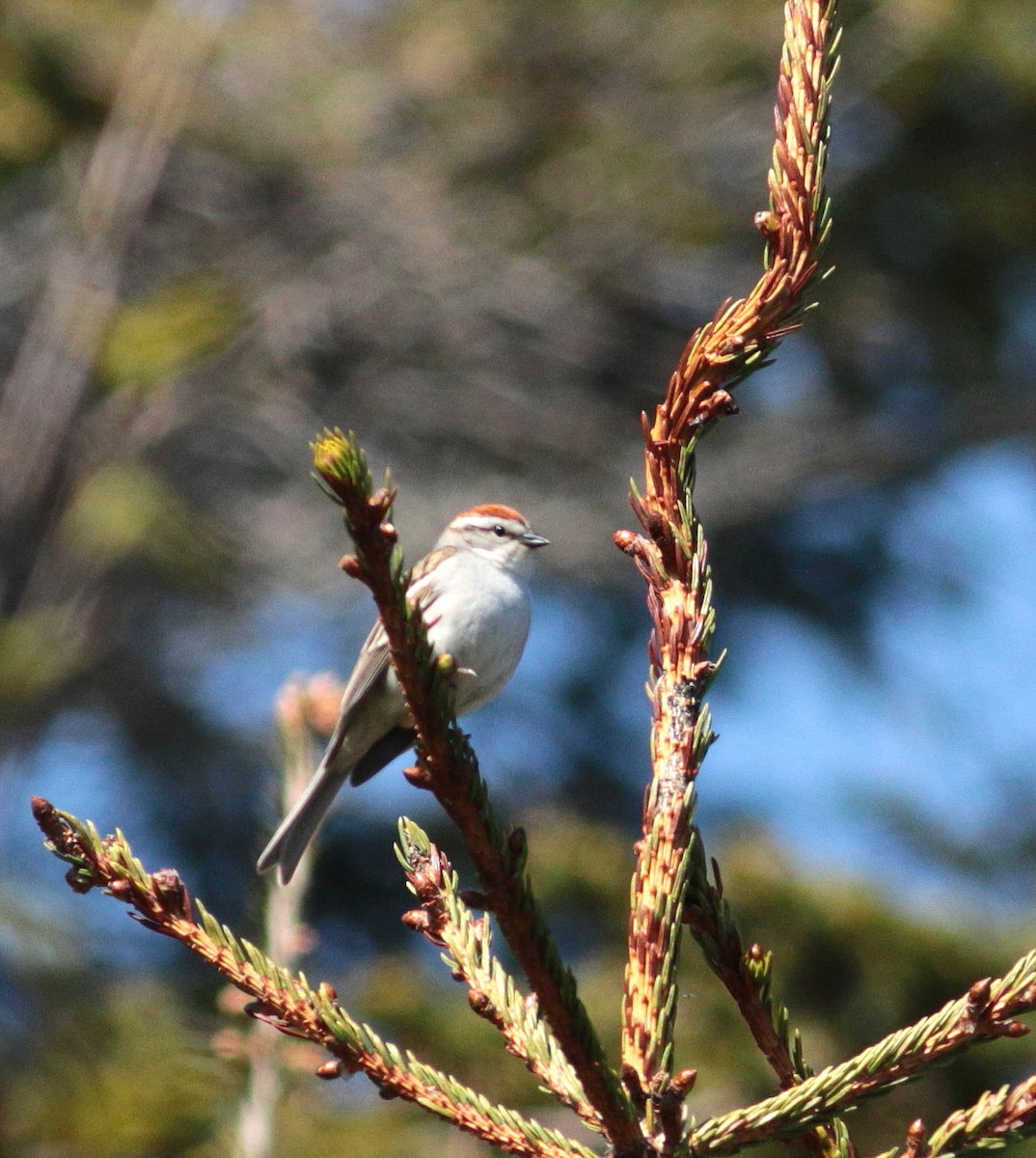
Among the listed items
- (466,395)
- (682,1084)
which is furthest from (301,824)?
(466,395)

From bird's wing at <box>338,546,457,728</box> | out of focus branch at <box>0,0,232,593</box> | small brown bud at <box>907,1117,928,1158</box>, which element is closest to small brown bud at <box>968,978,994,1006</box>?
small brown bud at <box>907,1117,928,1158</box>

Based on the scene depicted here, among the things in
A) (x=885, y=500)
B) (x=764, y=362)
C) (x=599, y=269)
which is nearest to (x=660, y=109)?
(x=599, y=269)

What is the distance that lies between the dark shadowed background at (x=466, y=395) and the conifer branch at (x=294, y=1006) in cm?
428

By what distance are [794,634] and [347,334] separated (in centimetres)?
643

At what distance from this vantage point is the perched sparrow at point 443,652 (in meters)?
3.22

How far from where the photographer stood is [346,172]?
12906mm

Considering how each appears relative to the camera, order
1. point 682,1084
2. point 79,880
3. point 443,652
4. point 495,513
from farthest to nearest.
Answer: point 495,513, point 443,652, point 79,880, point 682,1084

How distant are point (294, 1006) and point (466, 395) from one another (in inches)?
509

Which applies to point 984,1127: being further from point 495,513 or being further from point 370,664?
point 495,513

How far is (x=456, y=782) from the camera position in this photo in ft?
4.90

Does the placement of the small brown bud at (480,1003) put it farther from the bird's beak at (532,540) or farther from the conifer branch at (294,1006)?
the bird's beak at (532,540)

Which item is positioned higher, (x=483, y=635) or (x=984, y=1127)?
(x=483, y=635)

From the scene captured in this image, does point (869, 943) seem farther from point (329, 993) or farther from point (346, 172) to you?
point (346, 172)

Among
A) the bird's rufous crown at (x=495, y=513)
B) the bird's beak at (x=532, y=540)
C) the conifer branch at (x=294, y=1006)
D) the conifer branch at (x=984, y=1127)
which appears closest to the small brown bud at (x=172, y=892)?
the conifer branch at (x=294, y=1006)
